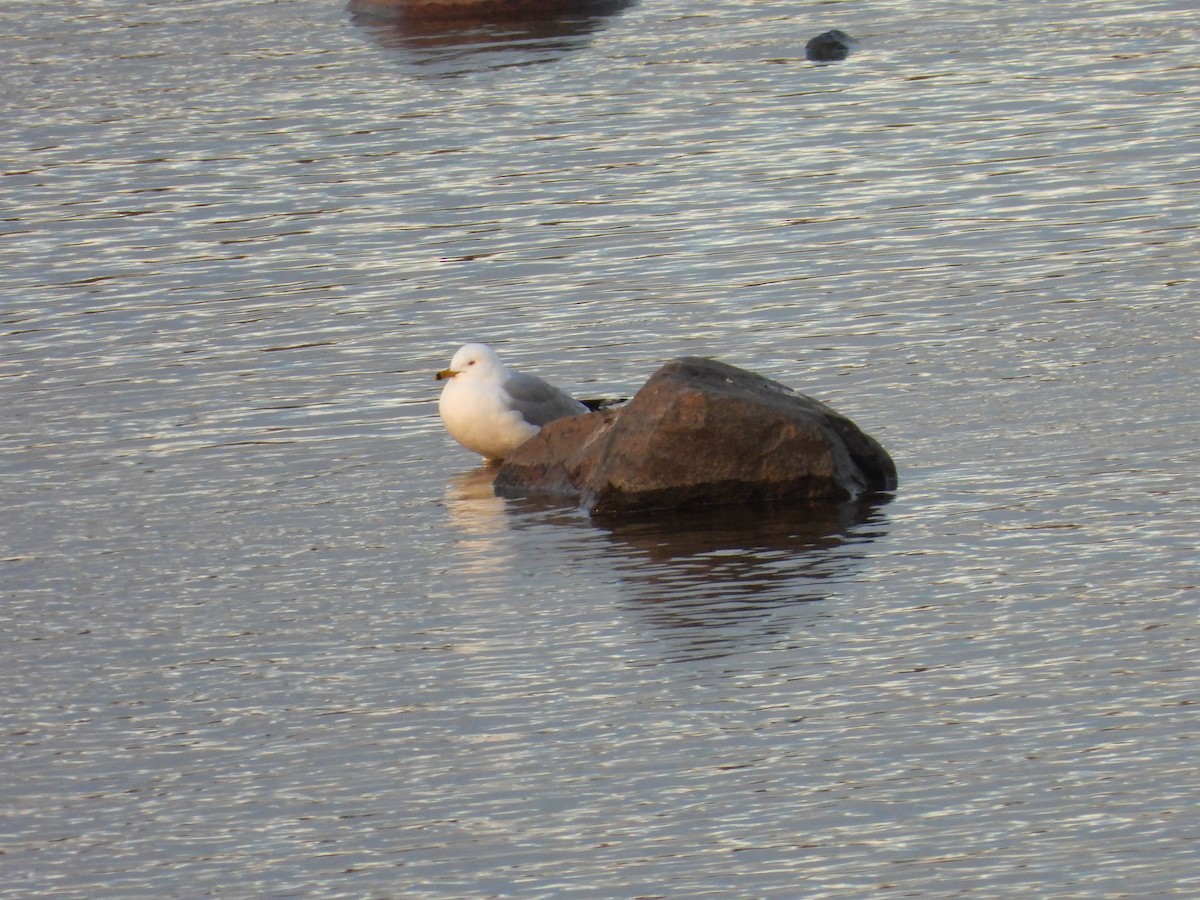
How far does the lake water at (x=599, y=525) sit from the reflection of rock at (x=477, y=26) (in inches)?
59.7

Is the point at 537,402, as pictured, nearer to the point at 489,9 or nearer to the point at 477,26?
the point at 477,26

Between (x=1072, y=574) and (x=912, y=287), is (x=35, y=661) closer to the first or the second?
(x=1072, y=574)

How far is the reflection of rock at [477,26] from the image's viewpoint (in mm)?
26484

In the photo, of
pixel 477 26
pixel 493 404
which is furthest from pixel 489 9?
pixel 493 404

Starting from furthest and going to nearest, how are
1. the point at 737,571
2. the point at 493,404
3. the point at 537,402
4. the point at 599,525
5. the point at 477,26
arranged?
the point at 477,26, the point at 537,402, the point at 493,404, the point at 599,525, the point at 737,571

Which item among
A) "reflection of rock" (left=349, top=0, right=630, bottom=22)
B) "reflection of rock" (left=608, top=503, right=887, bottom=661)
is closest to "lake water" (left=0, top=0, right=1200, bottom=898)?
"reflection of rock" (left=608, top=503, right=887, bottom=661)

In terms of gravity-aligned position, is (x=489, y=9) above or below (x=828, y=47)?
above

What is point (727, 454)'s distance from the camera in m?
11.7

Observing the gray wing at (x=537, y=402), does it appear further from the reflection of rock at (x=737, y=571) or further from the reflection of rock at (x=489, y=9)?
the reflection of rock at (x=489, y=9)

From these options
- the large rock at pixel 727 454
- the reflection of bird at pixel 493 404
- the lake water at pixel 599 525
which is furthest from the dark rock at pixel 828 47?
the large rock at pixel 727 454

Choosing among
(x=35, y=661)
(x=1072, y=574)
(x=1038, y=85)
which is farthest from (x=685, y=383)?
(x=1038, y=85)

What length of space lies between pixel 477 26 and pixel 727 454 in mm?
17408

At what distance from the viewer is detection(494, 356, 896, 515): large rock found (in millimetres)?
11680

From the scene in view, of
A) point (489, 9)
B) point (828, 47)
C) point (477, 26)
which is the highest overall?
point (489, 9)
